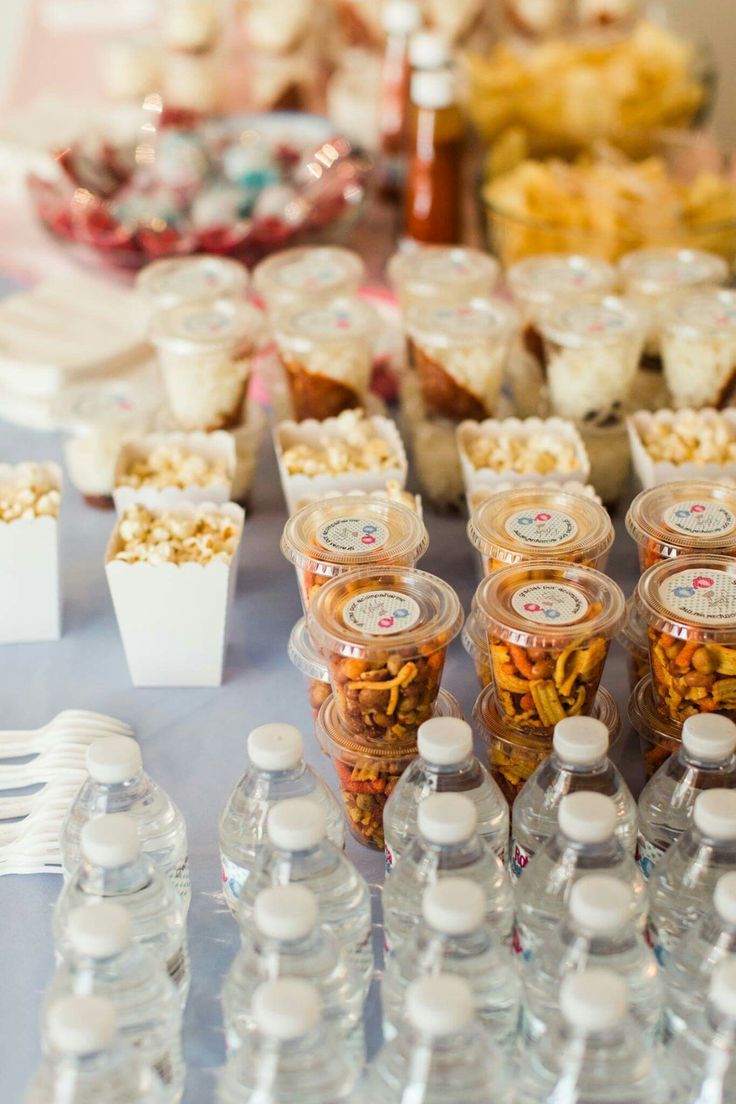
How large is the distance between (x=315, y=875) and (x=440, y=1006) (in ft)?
0.79

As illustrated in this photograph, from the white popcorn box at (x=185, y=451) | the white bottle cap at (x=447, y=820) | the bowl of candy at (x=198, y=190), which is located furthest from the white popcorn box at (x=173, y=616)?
the bowl of candy at (x=198, y=190)

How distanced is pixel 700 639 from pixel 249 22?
239 centimetres

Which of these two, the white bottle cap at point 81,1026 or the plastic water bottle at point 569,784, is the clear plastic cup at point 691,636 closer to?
the plastic water bottle at point 569,784

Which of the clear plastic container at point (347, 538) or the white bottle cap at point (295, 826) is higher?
the white bottle cap at point (295, 826)

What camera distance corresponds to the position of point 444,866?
1.12 meters

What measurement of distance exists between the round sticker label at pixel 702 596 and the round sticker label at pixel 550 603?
10cm

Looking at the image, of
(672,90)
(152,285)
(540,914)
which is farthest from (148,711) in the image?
(672,90)

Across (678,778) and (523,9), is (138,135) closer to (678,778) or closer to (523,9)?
(523,9)

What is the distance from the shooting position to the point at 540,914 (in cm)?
116

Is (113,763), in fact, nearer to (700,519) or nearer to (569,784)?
(569,784)

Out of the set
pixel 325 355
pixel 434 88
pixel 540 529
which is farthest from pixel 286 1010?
pixel 434 88

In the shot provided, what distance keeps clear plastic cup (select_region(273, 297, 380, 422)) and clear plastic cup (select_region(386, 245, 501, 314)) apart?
14 centimetres

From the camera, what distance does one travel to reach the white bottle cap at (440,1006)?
92cm

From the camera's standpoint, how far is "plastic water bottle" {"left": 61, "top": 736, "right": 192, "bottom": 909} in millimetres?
1208
